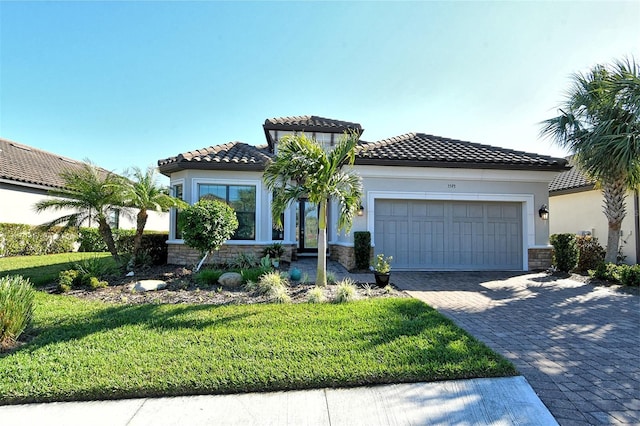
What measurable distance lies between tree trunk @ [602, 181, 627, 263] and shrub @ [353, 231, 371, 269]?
759 centimetres

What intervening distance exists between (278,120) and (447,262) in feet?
33.1

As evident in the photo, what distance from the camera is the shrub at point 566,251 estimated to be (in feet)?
33.4

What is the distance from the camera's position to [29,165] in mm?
18047

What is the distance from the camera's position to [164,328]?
4859 mm

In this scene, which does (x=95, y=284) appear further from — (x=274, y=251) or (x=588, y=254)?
(x=588, y=254)

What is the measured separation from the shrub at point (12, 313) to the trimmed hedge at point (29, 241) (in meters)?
11.0

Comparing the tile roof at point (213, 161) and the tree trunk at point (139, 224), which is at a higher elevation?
the tile roof at point (213, 161)

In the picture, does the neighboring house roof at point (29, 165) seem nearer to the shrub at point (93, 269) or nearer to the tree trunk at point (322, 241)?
the shrub at point (93, 269)

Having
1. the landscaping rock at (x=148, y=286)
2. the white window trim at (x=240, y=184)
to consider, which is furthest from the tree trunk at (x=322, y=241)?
the white window trim at (x=240, y=184)

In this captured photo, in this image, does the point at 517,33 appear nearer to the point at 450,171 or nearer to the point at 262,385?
the point at 450,171

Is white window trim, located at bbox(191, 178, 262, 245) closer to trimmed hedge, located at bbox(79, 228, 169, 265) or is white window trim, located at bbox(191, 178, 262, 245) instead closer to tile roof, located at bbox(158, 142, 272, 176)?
tile roof, located at bbox(158, 142, 272, 176)

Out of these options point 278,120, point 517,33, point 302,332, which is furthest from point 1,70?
point 517,33

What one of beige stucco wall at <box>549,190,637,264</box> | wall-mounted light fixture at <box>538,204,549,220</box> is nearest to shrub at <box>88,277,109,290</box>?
wall-mounted light fixture at <box>538,204,549,220</box>

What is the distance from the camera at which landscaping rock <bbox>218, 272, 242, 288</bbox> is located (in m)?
7.83
